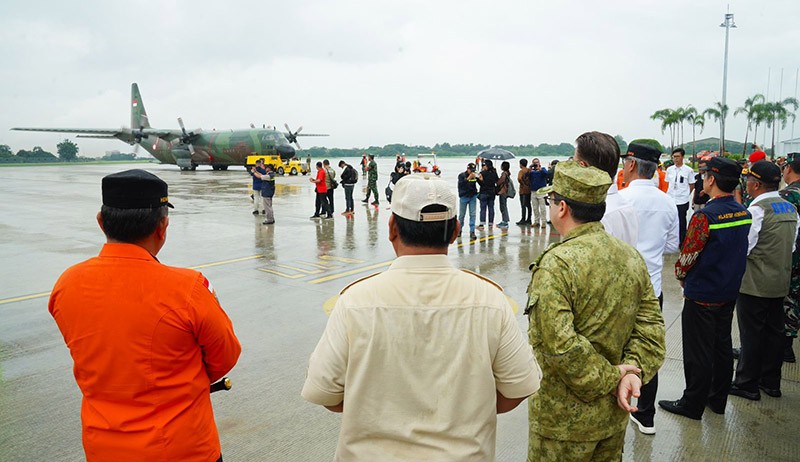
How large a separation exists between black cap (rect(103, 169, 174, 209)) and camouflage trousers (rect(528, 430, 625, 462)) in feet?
6.73

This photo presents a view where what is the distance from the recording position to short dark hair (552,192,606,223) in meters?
2.30

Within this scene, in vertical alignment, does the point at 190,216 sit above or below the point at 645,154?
below

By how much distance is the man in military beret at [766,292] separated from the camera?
413 centimetres

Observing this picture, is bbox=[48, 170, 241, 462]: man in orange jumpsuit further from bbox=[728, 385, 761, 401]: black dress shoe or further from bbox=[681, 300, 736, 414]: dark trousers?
bbox=[728, 385, 761, 401]: black dress shoe

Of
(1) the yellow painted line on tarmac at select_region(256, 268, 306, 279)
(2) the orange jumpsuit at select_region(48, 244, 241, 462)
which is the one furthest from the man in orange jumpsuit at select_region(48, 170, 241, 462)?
(1) the yellow painted line on tarmac at select_region(256, 268, 306, 279)

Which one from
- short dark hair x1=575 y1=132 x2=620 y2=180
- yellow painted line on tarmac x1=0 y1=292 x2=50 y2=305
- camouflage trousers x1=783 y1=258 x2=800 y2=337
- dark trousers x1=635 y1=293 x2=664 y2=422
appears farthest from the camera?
yellow painted line on tarmac x1=0 y1=292 x2=50 y2=305

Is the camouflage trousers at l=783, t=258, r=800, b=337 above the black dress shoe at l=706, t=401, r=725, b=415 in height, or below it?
above

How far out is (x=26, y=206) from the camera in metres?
18.5

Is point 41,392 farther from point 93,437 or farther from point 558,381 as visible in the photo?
point 558,381

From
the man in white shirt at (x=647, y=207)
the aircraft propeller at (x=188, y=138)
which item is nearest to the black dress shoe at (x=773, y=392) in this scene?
the man in white shirt at (x=647, y=207)

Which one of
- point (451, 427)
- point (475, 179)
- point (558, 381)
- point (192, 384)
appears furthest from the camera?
point (475, 179)

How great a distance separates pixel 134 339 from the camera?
1909 mm

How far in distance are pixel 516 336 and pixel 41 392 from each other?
4535 mm

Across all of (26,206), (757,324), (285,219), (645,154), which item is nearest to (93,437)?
(645,154)
